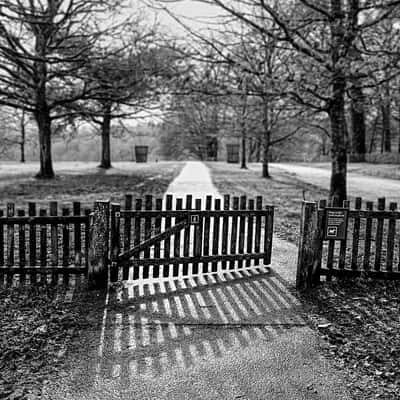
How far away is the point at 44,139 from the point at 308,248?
18040mm

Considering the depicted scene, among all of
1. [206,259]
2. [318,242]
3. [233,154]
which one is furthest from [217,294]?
[233,154]

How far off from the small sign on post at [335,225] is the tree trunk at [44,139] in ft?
57.9

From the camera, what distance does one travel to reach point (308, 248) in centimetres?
551

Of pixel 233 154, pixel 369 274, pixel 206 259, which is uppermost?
pixel 233 154

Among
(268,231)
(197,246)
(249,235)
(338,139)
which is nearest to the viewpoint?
(197,246)

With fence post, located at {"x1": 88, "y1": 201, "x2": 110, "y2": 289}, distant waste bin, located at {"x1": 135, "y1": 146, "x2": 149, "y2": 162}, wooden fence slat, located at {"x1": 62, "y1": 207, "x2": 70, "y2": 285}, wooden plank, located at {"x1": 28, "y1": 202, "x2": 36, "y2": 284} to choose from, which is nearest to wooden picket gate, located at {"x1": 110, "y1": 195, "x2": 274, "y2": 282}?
fence post, located at {"x1": 88, "y1": 201, "x2": 110, "y2": 289}

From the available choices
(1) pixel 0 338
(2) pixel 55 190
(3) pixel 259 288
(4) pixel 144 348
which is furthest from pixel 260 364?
(2) pixel 55 190

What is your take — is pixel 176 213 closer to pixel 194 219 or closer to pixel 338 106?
pixel 194 219

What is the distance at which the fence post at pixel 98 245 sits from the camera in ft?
16.9

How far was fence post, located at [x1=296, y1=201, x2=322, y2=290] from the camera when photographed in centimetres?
549

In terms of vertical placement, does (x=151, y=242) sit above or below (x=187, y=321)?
above

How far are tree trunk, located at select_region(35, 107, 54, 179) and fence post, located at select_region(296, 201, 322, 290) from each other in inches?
694

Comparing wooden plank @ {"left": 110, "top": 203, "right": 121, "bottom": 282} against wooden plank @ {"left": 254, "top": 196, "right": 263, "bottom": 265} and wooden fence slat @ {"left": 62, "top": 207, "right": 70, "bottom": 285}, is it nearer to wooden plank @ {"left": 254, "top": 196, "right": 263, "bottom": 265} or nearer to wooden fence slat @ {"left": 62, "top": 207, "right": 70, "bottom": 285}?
wooden fence slat @ {"left": 62, "top": 207, "right": 70, "bottom": 285}

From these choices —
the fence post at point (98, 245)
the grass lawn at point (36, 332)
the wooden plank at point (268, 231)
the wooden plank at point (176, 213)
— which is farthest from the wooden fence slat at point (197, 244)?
the grass lawn at point (36, 332)
